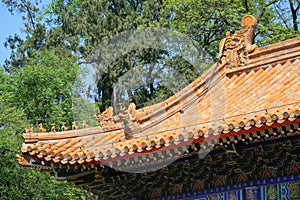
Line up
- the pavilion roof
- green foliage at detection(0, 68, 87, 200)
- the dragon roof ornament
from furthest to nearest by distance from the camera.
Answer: green foliage at detection(0, 68, 87, 200) → the dragon roof ornament → the pavilion roof

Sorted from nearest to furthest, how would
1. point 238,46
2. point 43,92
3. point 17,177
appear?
point 238,46
point 17,177
point 43,92

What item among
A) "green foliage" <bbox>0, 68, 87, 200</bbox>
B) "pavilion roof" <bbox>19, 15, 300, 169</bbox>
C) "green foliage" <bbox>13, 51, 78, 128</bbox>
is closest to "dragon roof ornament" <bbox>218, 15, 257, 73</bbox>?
"pavilion roof" <bbox>19, 15, 300, 169</bbox>

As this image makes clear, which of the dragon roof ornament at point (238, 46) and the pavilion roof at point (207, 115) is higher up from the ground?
the dragon roof ornament at point (238, 46)

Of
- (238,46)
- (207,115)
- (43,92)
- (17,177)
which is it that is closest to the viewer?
(207,115)

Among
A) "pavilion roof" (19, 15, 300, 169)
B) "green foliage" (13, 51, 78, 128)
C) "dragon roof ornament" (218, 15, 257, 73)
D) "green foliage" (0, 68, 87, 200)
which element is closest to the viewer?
"pavilion roof" (19, 15, 300, 169)

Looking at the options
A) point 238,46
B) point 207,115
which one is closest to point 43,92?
point 238,46

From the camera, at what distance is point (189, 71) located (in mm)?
26141

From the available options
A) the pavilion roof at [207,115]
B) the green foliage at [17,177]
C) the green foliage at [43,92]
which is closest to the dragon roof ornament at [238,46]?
the pavilion roof at [207,115]

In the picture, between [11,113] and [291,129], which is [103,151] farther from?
[11,113]

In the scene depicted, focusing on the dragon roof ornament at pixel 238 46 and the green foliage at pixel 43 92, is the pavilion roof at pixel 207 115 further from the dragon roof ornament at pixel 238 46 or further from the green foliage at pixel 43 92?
the green foliage at pixel 43 92

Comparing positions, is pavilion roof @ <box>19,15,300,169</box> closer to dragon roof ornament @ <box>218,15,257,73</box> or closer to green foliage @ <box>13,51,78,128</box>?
dragon roof ornament @ <box>218,15,257,73</box>

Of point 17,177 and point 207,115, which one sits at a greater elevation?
point 17,177

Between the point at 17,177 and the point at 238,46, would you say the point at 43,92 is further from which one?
the point at 238,46

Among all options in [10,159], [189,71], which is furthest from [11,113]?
[189,71]
